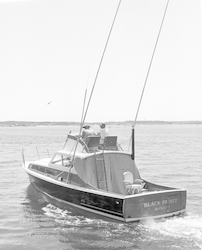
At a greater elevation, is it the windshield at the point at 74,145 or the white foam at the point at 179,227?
the windshield at the point at 74,145

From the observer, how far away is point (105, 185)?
37.4 ft

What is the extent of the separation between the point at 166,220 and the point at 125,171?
2.35 m

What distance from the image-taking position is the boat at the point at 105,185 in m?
9.82

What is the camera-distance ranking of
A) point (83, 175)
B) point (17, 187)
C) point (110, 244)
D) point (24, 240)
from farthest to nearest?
point (17, 187) → point (83, 175) → point (24, 240) → point (110, 244)

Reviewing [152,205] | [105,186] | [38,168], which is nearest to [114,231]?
[152,205]

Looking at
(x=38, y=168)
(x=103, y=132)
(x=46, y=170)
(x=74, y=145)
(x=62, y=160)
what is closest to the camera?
(x=74, y=145)

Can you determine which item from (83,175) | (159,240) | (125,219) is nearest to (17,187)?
(83,175)

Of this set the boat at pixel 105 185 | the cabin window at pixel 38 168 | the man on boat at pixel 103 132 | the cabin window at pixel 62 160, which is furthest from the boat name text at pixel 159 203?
the cabin window at pixel 38 168

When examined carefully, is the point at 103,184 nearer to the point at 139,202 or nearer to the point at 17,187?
the point at 139,202

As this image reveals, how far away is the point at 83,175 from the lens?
1138 cm

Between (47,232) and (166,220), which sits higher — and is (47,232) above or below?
below

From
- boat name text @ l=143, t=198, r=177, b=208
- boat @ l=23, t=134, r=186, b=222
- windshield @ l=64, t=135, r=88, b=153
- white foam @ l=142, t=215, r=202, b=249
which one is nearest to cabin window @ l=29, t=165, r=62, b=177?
boat @ l=23, t=134, r=186, b=222

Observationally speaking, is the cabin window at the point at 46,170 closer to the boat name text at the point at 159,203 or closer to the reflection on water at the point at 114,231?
the reflection on water at the point at 114,231

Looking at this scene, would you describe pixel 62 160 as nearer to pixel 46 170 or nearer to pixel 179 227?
pixel 46 170
